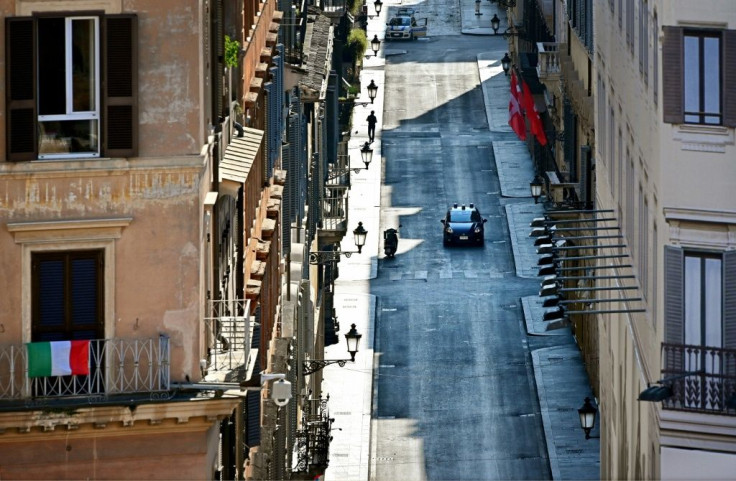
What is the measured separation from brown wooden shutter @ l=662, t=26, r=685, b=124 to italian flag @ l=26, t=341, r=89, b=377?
433 inches

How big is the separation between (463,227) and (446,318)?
10.2 metres

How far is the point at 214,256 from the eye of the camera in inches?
1318

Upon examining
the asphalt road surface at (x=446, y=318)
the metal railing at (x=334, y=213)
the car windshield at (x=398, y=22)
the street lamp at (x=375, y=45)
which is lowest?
the asphalt road surface at (x=446, y=318)

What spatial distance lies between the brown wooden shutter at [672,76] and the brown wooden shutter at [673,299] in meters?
2.19

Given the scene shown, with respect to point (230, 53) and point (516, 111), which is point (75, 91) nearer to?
point (230, 53)

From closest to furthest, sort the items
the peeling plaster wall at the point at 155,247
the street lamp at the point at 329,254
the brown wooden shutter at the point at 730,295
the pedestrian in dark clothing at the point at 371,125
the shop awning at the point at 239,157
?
the peeling plaster wall at the point at 155,247 < the shop awning at the point at 239,157 < the brown wooden shutter at the point at 730,295 < the street lamp at the point at 329,254 < the pedestrian in dark clothing at the point at 371,125

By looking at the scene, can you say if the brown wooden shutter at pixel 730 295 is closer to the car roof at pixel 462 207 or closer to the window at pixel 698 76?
the window at pixel 698 76

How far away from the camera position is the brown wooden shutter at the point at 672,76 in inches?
1375

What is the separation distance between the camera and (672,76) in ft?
115

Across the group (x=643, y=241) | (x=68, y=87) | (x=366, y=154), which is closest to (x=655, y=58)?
(x=643, y=241)

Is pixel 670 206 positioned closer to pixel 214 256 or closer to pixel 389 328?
pixel 214 256

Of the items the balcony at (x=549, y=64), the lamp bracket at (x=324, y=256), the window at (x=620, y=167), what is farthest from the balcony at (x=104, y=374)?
the balcony at (x=549, y=64)

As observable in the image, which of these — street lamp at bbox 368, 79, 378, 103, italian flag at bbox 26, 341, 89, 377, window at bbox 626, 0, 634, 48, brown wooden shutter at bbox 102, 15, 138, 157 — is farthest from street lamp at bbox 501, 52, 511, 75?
italian flag at bbox 26, 341, 89, 377

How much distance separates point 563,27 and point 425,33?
50852mm
